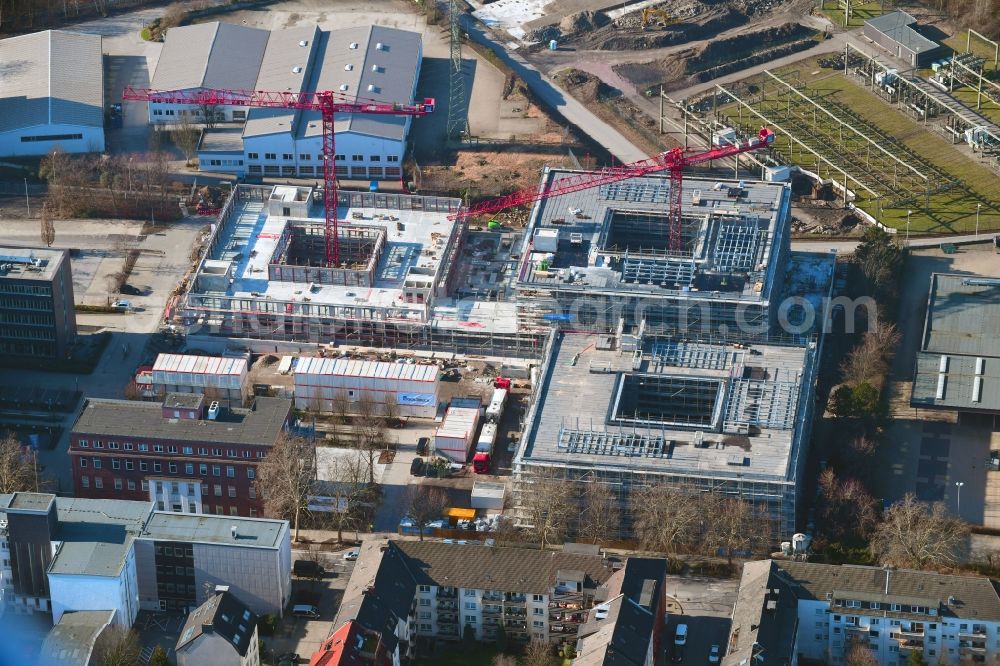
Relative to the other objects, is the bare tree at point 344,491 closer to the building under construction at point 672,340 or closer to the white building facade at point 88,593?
the building under construction at point 672,340

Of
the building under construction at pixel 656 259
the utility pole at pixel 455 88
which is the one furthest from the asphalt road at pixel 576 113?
the building under construction at pixel 656 259

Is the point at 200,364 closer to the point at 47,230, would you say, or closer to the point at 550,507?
the point at 47,230

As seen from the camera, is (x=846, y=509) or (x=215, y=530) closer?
(x=215, y=530)


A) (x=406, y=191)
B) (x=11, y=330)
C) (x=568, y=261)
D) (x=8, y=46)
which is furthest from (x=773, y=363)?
(x=8, y=46)

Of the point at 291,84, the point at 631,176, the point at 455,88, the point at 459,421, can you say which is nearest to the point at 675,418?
the point at 459,421

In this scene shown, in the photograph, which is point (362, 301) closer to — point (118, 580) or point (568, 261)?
point (568, 261)

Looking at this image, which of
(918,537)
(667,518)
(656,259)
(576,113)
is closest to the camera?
(918,537)
